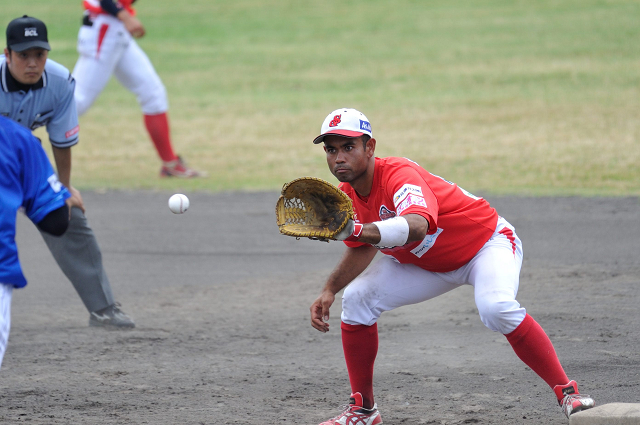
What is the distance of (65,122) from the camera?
5.45 metres

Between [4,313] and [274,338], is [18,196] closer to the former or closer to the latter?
[4,313]

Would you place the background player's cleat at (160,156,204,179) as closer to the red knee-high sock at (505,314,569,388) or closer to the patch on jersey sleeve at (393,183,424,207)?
the patch on jersey sleeve at (393,183,424,207)

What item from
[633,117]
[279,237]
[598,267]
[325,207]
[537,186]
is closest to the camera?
[325,207]

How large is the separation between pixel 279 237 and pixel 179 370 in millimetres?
3317

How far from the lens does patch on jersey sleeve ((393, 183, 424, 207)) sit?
12.4 feet

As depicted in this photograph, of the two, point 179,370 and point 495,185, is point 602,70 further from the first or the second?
point 179,370

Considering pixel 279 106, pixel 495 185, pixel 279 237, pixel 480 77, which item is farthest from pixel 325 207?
pixel 480 77

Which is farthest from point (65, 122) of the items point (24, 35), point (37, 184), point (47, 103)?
point (37, 184)

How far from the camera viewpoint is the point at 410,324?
5.67 metres

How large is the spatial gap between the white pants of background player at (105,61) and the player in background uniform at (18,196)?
649 centimetres

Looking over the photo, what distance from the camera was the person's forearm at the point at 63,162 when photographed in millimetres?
5539

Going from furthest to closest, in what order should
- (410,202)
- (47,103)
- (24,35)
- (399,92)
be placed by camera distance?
1. (399,92)
2. (47,103)
3. (24,35)
4. (410,202)

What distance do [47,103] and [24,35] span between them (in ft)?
2.00

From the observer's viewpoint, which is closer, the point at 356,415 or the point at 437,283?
the point at 356,415
